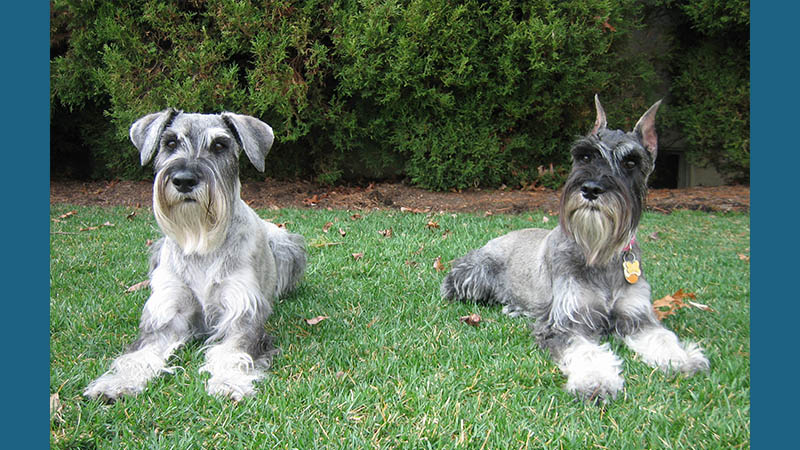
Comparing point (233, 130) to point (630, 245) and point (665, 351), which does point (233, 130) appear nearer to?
point (630, 245)

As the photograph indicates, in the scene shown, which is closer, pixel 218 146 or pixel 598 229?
pixel 598 229

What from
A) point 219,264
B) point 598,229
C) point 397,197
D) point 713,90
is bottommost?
point 219,264

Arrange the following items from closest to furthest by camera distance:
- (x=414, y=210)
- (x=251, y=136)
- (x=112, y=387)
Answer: (x=112, y=387), (x=251, y=136), (x=414, y=210)

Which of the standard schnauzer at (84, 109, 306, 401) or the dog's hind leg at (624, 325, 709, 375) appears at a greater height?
the standard schnauzer at (84, 109, 306, 401)

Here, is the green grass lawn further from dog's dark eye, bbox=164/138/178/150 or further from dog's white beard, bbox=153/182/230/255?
dog's dark eye, bbox=164/138/178/150

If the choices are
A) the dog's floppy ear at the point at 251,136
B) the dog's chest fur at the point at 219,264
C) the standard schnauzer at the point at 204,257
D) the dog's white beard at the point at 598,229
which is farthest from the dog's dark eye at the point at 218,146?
the dog's white beard at the point at 598,229

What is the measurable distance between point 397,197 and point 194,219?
6.76 metres

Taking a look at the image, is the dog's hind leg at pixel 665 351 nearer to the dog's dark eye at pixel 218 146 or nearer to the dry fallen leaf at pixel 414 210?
the dog's dark eye at pixel 218 146

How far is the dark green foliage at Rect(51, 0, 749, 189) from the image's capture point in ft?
28.7

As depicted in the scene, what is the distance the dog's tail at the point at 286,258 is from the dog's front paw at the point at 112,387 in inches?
61.6

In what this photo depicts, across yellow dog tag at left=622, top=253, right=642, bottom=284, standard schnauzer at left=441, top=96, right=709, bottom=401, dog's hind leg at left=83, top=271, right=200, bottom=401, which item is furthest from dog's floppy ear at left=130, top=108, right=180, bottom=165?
yellow dog tag at left=622, top=253, right=642, bottom=284

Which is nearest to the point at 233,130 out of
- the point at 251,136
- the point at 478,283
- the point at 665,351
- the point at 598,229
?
the point at 251,136

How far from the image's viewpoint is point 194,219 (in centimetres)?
315

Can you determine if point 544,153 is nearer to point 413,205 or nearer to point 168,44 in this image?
point 413,205
